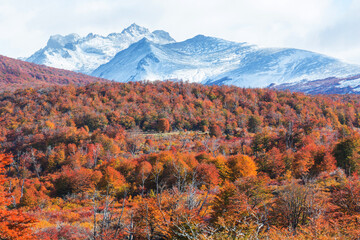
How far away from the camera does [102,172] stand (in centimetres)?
6925

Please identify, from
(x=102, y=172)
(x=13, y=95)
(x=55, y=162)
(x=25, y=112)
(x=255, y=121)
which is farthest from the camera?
(x=13, y=95)

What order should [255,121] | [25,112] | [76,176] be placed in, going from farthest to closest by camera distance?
[25,112] < [255,121] < [76,176]

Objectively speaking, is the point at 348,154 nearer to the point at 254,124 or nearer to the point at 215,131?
the point at 215,131

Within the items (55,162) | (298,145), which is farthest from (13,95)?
(298,145)

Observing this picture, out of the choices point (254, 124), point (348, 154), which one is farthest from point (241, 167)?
point (254, 124)

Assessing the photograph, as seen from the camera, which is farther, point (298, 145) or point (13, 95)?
point (13, 95)

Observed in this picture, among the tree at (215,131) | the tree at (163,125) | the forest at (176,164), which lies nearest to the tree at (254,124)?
the forest at (176,164)

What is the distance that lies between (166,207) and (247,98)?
155196 mm

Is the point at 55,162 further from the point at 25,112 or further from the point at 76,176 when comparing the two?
the point at 25,112

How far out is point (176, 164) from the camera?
55.4 metres

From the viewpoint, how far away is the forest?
22.7m

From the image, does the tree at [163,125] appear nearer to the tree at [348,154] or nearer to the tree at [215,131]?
the tree at [215,131]

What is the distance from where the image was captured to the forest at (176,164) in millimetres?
22659

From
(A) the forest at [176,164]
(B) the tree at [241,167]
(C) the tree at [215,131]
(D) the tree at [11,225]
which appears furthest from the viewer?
(C) the tree at [215,131]
